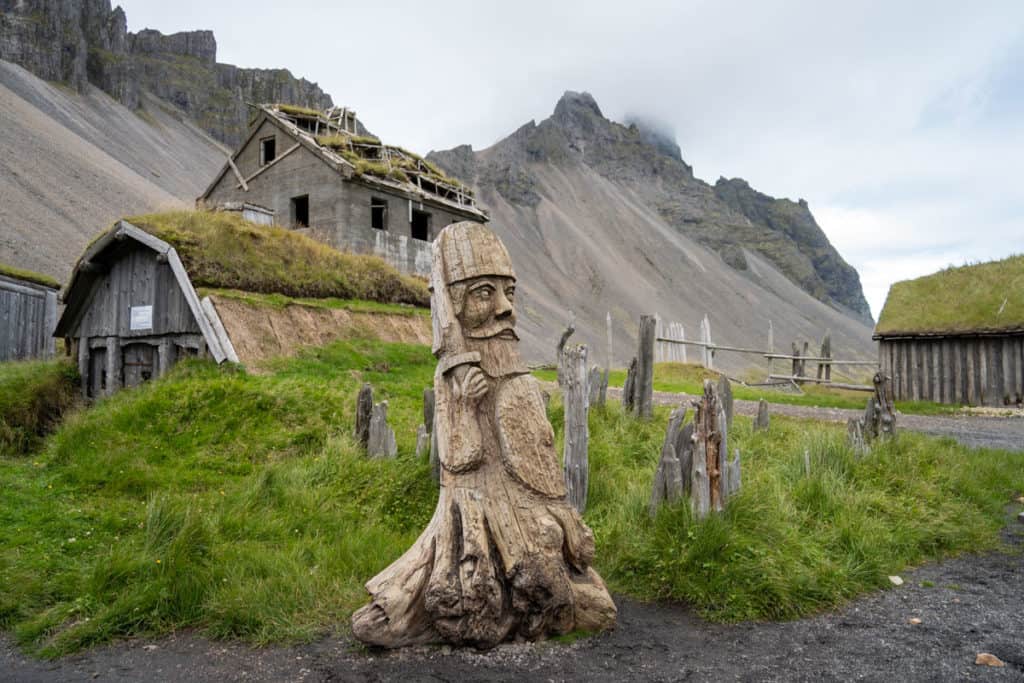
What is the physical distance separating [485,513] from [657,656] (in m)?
1.42

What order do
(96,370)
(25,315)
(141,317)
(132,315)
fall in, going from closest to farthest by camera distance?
(141,317) → (132,315) → (96,370) → (25,315)

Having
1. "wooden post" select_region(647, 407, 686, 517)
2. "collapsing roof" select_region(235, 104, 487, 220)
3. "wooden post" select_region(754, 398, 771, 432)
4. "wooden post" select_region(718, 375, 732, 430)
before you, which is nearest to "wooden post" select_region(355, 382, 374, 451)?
"wooden post" select_region(647, 407, 686, 517)

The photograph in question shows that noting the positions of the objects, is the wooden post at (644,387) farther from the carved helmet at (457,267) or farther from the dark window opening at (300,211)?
the dark window opening at (300,211)

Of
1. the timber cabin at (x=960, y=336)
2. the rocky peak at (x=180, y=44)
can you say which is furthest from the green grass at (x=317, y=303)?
the rocky peak at (x=180, y=44)

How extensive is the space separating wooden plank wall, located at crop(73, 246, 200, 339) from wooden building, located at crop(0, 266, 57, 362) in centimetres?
377

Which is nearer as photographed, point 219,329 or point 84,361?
point 219,329

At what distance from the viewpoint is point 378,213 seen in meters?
22.5

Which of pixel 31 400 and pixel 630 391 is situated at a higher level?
pixel 630 391

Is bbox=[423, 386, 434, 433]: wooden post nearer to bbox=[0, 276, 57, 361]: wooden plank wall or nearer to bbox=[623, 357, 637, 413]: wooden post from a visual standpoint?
bbox=[623, 357, 637, 413]: wooden post

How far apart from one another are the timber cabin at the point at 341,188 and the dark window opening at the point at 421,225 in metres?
0.04

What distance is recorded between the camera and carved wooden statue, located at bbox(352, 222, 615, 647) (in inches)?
157

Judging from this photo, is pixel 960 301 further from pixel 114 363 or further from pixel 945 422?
pixel 114 363

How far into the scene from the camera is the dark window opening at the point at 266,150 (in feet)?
76.0

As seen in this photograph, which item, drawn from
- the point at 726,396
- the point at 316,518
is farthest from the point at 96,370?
the point at 726,396
